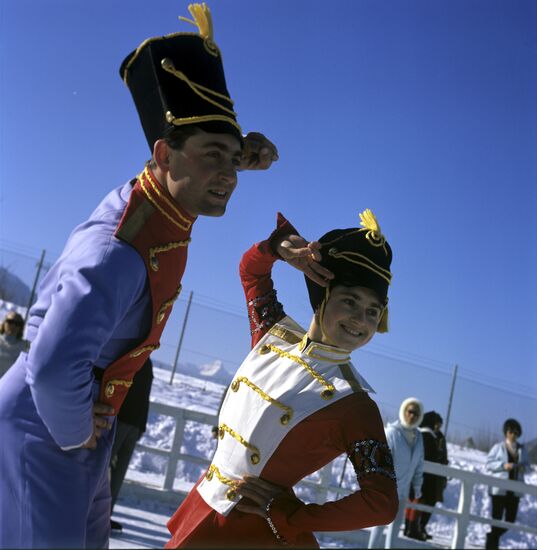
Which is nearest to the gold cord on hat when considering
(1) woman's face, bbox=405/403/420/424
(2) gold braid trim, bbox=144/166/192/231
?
(2) gold braid trim, bbox=144/166/192/231

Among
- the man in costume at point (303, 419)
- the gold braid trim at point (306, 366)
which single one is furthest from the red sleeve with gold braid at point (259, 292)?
the gold braid trim at point (306, 366)

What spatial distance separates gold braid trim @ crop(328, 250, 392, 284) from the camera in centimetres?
269

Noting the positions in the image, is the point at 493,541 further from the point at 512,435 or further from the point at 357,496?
the point at 357,496

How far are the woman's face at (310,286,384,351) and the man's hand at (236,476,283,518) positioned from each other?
510 mm

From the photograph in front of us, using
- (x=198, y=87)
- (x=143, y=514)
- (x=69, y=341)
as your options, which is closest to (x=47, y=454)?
(x=69, y=341)

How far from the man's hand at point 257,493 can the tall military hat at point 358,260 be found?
0.63 meters

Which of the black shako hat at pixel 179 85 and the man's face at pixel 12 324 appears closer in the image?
the black shako hat at pixel 179 85

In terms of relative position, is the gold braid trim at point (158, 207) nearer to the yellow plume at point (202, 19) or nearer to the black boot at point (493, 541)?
the yellow plume at point (202, 19)

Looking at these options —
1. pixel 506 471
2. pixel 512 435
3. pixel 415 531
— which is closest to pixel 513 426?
pixel 512 435

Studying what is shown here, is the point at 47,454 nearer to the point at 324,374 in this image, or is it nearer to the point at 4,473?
the point at 4,473

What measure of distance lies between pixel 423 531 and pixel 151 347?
699cm

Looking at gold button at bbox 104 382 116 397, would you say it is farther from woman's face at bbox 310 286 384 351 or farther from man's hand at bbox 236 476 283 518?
woman's face at bbox 310 286 384 351

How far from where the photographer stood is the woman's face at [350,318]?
2660 mm

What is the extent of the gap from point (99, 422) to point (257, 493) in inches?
28.0
